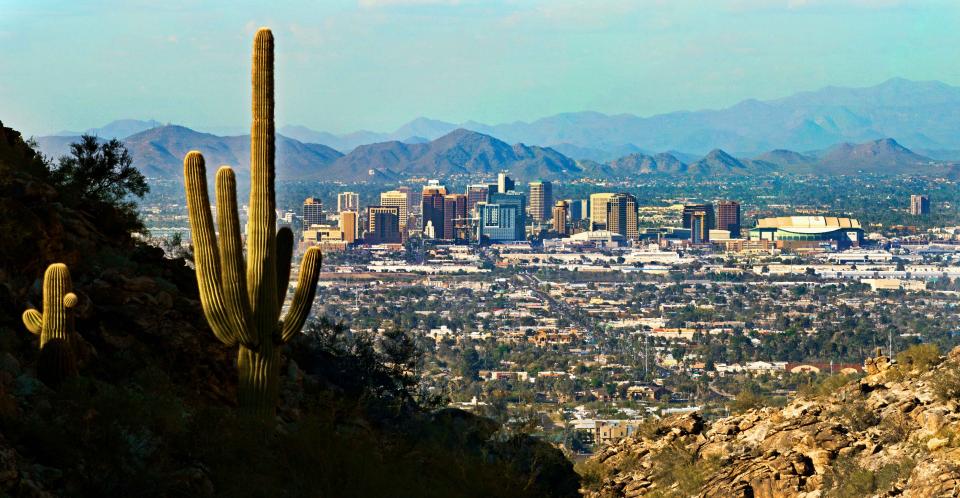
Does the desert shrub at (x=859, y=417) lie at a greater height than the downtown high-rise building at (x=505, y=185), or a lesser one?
lesser

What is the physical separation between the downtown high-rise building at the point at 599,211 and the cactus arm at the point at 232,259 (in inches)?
5546

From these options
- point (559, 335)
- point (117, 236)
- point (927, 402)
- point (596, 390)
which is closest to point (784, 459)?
point (927, 402)

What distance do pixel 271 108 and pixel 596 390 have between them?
47.8m

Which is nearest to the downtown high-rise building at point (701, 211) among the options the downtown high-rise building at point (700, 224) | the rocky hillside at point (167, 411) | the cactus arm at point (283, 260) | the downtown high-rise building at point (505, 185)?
the downtown high-rise building at point (700, 224)

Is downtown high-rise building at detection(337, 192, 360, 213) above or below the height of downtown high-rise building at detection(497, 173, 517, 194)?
below

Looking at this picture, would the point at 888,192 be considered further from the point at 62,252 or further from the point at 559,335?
the point at 62,252

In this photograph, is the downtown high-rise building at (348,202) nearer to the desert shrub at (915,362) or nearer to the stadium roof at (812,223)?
the stadium roof at (812,223)

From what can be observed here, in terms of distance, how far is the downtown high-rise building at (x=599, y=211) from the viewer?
6014 inches

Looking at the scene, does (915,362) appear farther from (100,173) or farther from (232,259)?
(232,259)

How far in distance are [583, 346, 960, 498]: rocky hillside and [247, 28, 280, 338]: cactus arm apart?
7.67 m

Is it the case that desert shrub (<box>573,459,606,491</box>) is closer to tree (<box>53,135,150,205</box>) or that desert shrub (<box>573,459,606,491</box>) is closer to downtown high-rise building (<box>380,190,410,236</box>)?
tree (<box>53,135,150,205</box>)

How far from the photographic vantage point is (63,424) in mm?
9367

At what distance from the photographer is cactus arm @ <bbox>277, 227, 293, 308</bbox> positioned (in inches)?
464

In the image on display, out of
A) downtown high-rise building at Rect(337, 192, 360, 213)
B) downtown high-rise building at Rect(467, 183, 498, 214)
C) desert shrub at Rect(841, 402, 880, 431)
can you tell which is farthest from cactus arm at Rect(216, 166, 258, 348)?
downtown high-rise building at Rect(467, 183, 498, 214)
